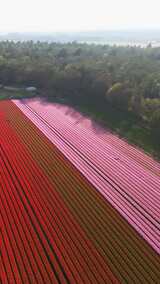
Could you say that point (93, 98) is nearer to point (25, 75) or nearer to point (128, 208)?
point (25, 75)

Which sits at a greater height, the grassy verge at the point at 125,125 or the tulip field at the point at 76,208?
the tulip field at the point at 76,208

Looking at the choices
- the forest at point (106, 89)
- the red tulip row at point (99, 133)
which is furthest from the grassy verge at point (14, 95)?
the red tulip row at point (99, 133)

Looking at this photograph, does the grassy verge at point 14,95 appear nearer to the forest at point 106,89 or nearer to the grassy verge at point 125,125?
the forest at point 106,89

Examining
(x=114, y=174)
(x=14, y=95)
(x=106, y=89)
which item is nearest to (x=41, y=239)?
(x=114, y=174)

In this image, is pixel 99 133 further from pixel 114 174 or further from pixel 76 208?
pixel 76 208

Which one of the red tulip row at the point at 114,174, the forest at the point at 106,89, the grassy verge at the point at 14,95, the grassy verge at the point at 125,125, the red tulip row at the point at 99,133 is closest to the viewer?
the red tulip row at the point at 114,174
